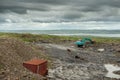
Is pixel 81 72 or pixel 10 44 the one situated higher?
pixel 10 44

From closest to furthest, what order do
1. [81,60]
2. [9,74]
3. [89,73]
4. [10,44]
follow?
[9,74], [89,73], [10,44], [81,60]

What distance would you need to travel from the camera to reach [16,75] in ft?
48.5

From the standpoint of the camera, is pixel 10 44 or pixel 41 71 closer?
pixel 41 71

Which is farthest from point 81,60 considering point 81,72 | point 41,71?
point 41,71

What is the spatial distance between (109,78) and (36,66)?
735 centimetres

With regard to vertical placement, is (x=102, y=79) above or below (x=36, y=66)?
below

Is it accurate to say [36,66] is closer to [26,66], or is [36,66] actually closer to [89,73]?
[26,66]

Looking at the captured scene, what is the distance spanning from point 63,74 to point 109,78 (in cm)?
420

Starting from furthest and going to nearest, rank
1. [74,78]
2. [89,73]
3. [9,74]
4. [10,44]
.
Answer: [10,44], [89,73], [74,78], [9,74]

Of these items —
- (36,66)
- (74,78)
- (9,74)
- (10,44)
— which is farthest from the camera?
(10,44)

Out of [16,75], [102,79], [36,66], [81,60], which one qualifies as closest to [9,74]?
[16,75]

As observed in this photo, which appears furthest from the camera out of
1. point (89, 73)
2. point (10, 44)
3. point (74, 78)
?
point (10, 44)

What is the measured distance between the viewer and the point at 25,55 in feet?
77.6

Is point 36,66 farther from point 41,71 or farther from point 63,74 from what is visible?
point 63,74
